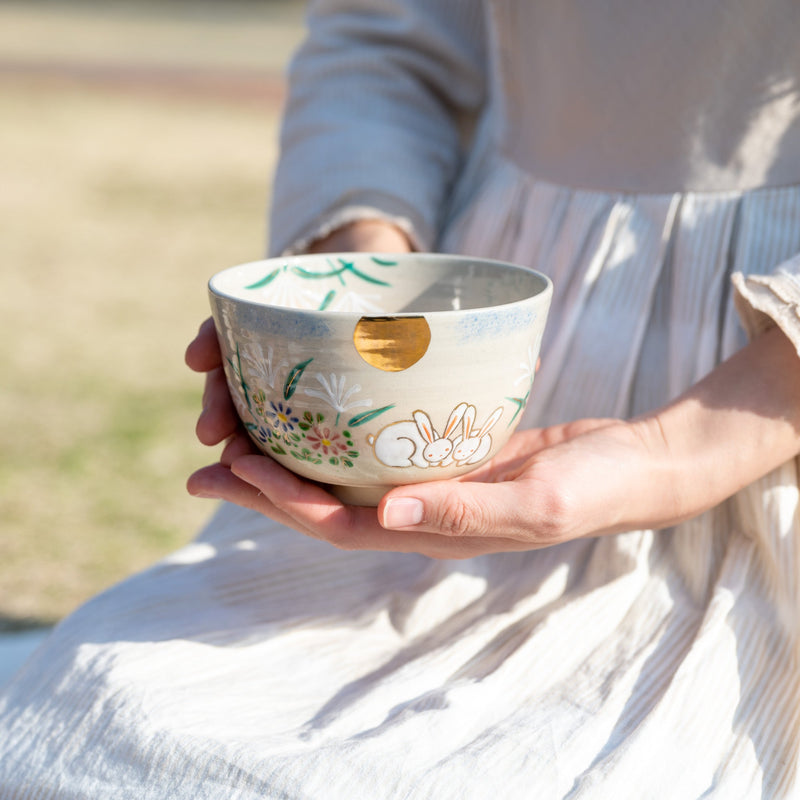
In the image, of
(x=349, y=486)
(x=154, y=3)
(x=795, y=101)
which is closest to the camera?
(x=349, y=486)

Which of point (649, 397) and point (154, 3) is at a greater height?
point (649, 397)

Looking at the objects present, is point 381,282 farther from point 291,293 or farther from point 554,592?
point 554,592

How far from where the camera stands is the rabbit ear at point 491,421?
0.69 metres

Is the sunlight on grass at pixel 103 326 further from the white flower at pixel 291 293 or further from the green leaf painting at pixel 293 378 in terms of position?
the green leaf painting at pixel 293 378

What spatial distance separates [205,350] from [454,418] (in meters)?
0.25

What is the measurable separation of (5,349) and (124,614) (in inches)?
104

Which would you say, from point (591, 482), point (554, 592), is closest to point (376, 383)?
point (591, 482)

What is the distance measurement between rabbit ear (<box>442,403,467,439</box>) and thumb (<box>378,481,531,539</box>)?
0.12 feet

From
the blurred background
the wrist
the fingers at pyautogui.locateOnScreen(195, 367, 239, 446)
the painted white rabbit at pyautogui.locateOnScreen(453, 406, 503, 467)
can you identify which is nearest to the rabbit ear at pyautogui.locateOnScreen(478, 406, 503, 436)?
the painted white rabbit at pyautogui.locateOnScreen(453, 406, 503, 467)

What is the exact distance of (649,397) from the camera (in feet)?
2.79

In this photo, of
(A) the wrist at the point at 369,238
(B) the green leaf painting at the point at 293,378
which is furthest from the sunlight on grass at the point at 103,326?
(B) the green leaf painting at the point at 293,378

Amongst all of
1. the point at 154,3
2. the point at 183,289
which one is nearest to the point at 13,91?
the point at 183,289

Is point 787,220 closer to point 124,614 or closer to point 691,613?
point 691,613

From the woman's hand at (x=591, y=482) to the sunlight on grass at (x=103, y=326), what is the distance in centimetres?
120
